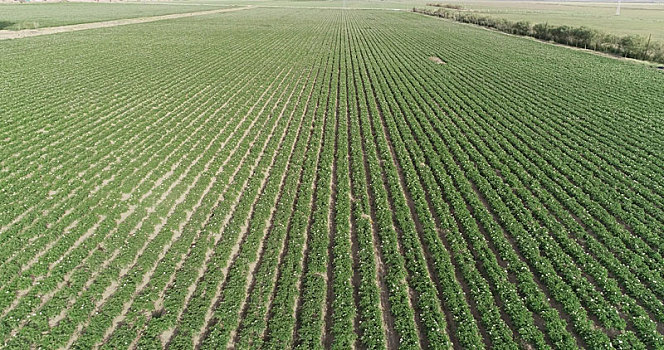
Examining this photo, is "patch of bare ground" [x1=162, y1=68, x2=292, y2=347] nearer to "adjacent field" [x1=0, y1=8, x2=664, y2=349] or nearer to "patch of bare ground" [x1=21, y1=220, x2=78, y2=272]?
"adjacent field" [x1=0, y1=8, x2=664, y2=349]

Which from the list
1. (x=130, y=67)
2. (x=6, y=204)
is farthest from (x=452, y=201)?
(x=130, y=67)

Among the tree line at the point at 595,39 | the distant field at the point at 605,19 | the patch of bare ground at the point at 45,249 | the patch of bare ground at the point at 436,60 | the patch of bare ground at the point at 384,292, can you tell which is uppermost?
the distant field at the point at 605,19

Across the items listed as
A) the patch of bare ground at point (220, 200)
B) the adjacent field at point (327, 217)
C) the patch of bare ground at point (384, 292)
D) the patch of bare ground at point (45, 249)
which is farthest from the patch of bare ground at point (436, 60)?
the patch of bare ground at point (45, 249)

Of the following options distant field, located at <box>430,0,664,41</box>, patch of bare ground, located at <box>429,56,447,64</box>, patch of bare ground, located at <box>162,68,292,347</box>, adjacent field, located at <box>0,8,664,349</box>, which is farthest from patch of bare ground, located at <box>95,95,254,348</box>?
distant field, located at <box>430,0,664,41</box>

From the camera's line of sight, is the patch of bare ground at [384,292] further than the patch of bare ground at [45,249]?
No

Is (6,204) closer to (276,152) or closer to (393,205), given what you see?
(276,152)

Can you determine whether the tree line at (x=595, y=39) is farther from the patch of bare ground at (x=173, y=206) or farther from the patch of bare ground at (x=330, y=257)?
the patch of bare ground at (x=173, y=206)

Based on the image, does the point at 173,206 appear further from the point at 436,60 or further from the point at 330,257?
the point at 436,60

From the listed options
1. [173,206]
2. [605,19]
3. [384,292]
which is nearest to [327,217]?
[384,292]
